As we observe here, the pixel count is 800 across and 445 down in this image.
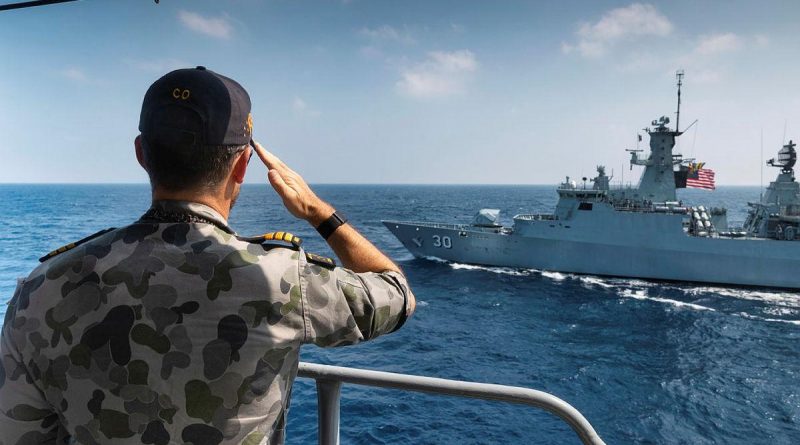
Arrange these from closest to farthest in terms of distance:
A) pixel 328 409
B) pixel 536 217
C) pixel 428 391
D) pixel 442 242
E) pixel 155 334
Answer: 1. pixel 155 334
2. pixel 428 391
3. pixel 328 409
4. pixel 536 217
5. pixel 442 242

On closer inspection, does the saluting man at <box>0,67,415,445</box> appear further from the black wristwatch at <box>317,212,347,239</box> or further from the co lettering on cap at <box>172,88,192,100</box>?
the black wristwatch at <box>317,212,347,239</box>

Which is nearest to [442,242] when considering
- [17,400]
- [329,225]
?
[329,225]

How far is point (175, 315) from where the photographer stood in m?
1.00

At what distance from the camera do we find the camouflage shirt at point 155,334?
100 cm

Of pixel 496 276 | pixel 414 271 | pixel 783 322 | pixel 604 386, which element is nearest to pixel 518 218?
pixel 496 276

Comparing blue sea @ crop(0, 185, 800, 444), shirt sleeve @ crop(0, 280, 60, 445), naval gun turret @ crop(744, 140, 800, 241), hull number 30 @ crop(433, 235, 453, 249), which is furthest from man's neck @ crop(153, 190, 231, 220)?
naval gun turret @ crop(744, 140, 800, 241)

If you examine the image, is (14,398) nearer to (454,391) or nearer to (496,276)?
(454,391)

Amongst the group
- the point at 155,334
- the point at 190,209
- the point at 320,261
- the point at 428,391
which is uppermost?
the point at 190,209

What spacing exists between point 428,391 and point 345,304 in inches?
28.7

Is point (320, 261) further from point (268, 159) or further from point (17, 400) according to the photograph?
point (17, 400)

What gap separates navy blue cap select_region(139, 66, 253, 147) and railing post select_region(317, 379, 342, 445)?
110 centimetres

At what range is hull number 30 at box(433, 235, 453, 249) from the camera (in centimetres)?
3054

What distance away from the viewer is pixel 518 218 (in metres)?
28.2

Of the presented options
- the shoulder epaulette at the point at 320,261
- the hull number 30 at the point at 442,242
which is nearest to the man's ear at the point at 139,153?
the shoulder epaulette at the point at 320,261
